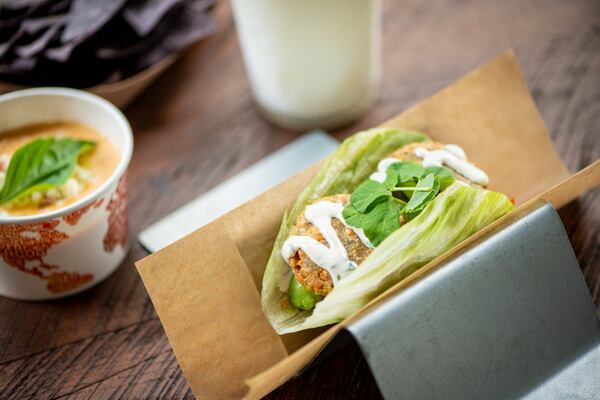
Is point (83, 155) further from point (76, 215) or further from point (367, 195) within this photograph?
point (367, 195)

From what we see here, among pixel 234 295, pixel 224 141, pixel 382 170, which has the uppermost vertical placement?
pixel 382 170

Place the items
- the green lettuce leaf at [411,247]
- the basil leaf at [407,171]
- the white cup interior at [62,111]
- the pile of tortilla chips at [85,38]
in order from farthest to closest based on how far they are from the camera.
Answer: the pile of tortilla chips at [85,38] < the white cup interior at [62,111] < the basil leaf at [407,171] < the green lettuce leaf at [411,247]

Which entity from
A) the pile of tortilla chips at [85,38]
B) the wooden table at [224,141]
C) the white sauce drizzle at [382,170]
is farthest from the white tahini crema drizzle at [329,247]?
the pile of tortilla chips at [85,38]

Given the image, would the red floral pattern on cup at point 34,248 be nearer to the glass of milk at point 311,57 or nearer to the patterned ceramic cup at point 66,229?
the patterned ceramic cup at point 66,229

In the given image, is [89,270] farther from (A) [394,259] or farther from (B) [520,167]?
(B) [520,167]

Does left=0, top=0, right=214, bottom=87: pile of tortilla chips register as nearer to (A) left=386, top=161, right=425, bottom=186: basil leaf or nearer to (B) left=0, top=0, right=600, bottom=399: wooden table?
(B) left=0, top=0, right=600, bottom=399: wooden table

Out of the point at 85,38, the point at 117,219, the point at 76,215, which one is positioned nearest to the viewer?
the point at 76,215

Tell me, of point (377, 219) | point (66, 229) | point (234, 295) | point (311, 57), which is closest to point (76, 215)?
point (66, 229)
